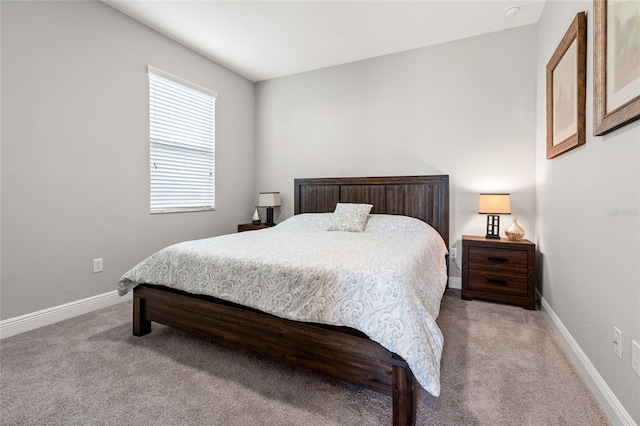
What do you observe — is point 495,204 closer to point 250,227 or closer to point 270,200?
point 270,200

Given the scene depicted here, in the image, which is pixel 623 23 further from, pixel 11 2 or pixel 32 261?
pixel 32 261

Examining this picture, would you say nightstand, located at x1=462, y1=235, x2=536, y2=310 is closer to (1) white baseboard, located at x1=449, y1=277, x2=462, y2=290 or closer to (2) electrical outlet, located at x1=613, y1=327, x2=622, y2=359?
(1) white baseboard, located at x1=449, y1=277, x2=462, y2=290

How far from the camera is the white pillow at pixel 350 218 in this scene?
2.90m

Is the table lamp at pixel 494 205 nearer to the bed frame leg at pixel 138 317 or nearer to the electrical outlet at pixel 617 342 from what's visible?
the electrical outlet at pixel 617 342

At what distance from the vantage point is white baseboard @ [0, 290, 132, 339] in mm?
2062

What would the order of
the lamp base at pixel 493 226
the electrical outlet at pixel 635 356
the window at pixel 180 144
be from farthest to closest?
the window at pixel 180 144 → the lamp base at pixel 493 226 → the electrical outlet at pixel 635 356

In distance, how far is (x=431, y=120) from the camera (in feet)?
10.7

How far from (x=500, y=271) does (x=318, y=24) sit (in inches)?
115

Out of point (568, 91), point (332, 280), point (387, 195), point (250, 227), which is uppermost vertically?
point (568, 91)

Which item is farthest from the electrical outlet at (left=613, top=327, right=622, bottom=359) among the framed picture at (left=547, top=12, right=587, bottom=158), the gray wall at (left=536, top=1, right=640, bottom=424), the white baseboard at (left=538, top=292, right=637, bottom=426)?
the framed picture at (left=547, top=12, right=587, bottom=158)

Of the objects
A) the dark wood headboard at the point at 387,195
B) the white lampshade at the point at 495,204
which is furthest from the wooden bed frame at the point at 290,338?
the dark wood headboard at the point at 387,195

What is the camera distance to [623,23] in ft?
4.17

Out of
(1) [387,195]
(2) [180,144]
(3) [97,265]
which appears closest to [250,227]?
(2) [180,144]

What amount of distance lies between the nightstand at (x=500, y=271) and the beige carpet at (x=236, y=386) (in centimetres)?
54
